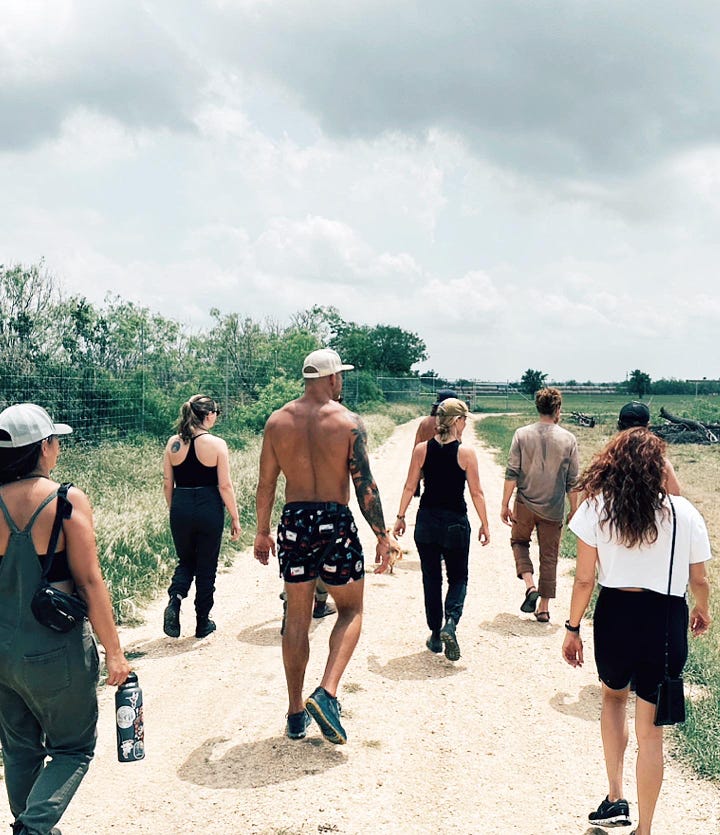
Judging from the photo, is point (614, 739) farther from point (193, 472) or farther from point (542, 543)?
point (193, 472)

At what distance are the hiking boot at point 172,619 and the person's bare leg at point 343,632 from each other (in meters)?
2.07

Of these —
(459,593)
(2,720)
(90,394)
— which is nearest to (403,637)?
(459,593)

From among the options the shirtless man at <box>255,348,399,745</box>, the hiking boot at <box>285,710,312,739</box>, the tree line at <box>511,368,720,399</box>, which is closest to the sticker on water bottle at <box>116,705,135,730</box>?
the shirtless man at <box>255,348,399,745</box>

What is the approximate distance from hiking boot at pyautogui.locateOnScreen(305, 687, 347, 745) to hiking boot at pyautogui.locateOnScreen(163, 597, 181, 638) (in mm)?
2188

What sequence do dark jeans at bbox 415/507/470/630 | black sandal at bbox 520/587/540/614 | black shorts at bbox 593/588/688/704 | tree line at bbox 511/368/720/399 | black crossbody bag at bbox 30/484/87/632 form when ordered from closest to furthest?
black crossbody bag at bbox 30/484/87/632 → black shorts at bbox 593/588/688/704 → dark jeans at bbox 415/507/470/630 → black sandal at bbox 520/587/540/614 → tree line at bbox 511/368/720/399

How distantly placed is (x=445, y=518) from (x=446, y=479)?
295mm

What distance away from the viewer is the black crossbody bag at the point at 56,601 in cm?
282

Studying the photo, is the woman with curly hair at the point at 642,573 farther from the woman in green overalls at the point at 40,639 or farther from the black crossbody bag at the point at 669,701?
the woman in green overalls at the point at 40,639

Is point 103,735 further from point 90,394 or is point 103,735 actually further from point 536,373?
point 536,373

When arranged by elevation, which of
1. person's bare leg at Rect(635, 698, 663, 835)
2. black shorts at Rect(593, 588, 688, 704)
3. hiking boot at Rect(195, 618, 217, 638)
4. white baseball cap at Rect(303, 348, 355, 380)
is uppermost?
white baseball cap at Rect(303, 348, 355, 380)

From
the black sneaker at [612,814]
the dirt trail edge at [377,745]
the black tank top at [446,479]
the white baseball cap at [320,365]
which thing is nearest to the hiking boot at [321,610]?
the dirt trail edge at [377,745]

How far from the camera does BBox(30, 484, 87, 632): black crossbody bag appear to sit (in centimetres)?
282

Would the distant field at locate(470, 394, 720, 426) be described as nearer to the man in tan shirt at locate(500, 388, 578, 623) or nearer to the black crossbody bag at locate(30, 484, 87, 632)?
the man in tan shirt at locate(500, 388, 578, 623)

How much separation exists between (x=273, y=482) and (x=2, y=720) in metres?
2.04
